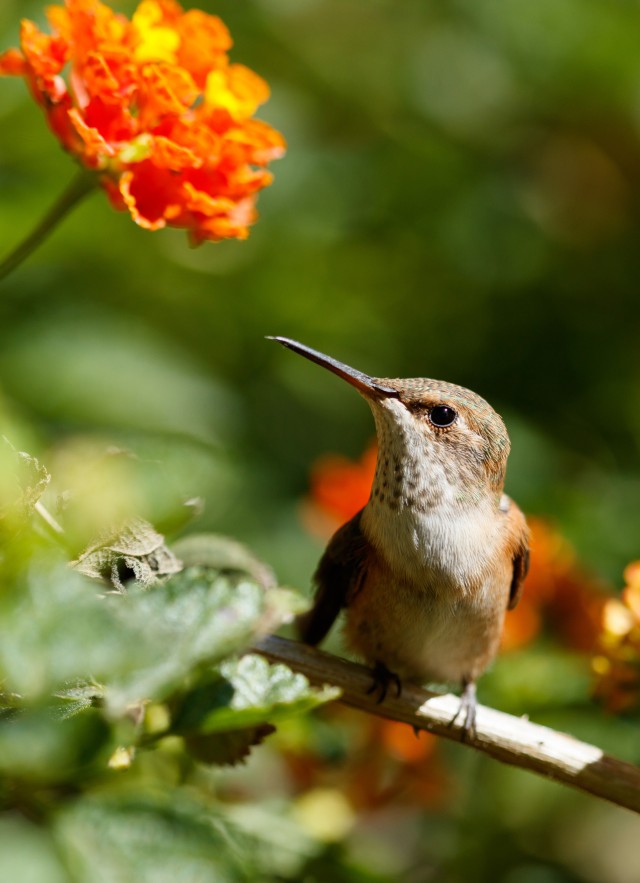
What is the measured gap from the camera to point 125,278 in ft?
11.4

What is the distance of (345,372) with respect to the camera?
2.07m

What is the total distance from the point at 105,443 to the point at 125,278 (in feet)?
6.35

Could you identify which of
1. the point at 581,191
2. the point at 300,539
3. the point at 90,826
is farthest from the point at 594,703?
the point at 581,191

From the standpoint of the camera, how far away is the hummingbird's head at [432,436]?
2244mm

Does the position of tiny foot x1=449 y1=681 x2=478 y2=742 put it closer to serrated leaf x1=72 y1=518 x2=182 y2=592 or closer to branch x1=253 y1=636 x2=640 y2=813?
branch x1=253 y1=636 x2=640 y2=813

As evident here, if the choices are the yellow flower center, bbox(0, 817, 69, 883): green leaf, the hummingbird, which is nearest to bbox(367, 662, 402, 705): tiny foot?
the hummingbird

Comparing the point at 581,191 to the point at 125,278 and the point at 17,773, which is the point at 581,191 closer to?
the point at 125,278

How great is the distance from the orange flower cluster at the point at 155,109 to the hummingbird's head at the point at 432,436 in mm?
642

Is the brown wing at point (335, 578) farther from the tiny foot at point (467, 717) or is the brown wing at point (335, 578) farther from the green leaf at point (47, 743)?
the green leaf at point (47, 743)

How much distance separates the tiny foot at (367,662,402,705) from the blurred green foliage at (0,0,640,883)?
16 centimetres

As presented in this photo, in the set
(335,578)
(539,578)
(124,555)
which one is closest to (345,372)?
(335,578)

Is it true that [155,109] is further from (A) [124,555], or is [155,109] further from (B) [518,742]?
(B) [518,742]

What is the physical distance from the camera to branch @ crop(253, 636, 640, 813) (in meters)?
1.81

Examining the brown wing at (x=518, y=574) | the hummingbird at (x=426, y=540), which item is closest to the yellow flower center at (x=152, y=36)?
the hummingbird at (x=426, y=540)
